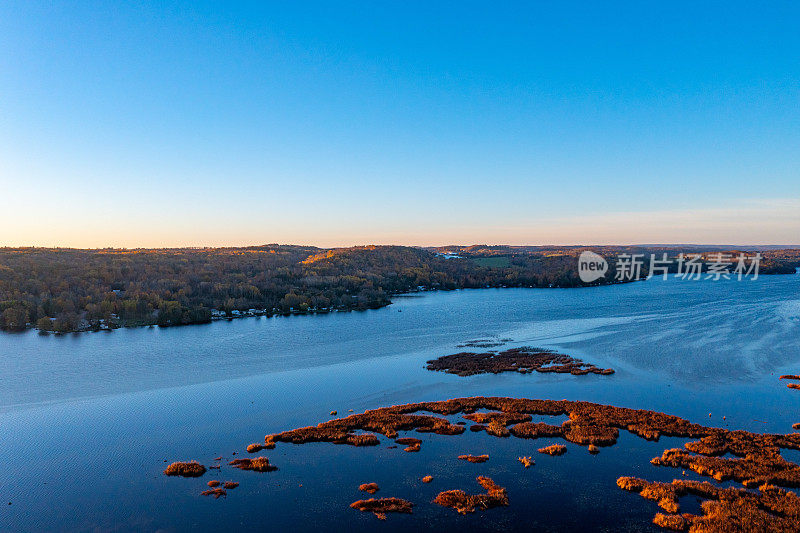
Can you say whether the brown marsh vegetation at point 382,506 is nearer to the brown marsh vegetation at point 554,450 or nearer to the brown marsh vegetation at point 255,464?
the brown marsh vegetation at point 255,464

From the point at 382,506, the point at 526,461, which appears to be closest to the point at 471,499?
the point at 382,506

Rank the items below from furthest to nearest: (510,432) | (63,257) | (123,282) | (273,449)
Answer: (63,257) → (123,282) → (510,432) → (273,449)

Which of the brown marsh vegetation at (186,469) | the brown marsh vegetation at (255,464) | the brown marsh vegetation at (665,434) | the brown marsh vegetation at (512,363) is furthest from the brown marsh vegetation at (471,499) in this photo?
the brown marsh vegetation at (512,363)

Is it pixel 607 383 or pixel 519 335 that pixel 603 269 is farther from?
pixel 607 383

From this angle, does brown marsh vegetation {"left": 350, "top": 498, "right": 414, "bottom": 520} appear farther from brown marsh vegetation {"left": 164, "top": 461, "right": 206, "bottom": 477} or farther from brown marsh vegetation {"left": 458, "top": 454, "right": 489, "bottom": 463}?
brown marsh vegetation {"left": 164, "top": 461, "right": 206, "bottom": 477}

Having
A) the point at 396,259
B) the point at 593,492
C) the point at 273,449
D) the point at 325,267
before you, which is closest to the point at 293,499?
the point at 273,449

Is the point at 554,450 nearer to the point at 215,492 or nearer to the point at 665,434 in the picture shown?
the point at 665,434
